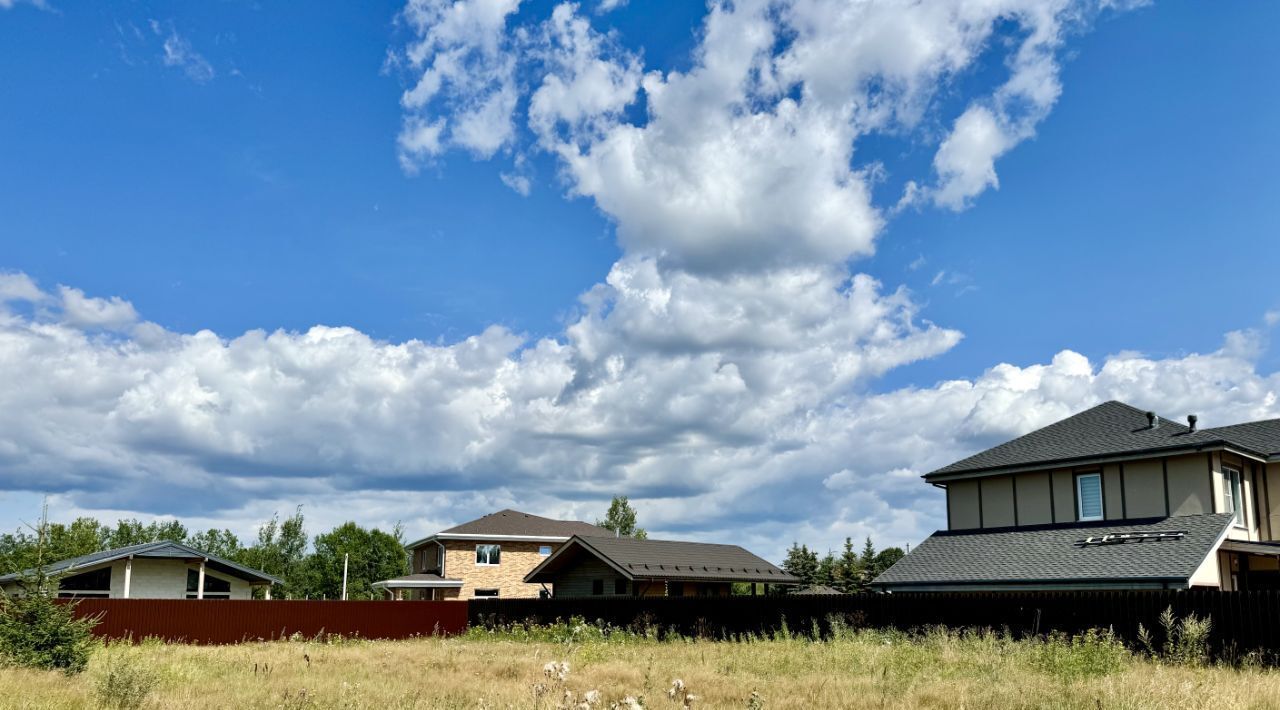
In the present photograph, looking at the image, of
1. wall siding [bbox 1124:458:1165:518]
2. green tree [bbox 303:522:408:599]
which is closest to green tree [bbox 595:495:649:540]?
green tree [bbox 303:522:408:599]

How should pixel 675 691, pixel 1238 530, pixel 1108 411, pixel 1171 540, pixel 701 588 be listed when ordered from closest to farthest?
pixel 675 691, pixel 1171 540, pixel 1238 530, pixel 1108 411, pixel 701 588

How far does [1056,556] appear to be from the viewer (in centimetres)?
2503

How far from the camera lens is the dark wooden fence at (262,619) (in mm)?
26828

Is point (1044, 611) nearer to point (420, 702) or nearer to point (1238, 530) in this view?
point (1238, 530)

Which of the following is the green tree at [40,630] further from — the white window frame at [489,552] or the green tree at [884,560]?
the green tree at [884,560]

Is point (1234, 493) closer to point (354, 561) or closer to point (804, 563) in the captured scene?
point (804, 563)

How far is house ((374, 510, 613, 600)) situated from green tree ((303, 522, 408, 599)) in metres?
23.5

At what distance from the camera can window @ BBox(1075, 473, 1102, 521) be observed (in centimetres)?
2700

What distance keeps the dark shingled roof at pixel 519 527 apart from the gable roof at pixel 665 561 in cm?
738

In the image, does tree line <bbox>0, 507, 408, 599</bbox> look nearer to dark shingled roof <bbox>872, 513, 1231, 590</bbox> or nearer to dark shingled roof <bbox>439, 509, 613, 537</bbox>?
dark shingled roof <bbox>439, 509, 613, 537</bbox>

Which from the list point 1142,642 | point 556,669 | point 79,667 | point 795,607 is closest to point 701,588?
point 795,607

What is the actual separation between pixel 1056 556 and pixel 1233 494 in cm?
548

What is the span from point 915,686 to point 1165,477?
1573 cm

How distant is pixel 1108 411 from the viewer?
30531mm
